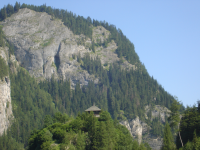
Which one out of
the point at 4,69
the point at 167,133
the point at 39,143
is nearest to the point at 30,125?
the point at 4,69

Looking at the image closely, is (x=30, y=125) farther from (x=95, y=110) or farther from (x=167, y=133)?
(x=167, y=133)

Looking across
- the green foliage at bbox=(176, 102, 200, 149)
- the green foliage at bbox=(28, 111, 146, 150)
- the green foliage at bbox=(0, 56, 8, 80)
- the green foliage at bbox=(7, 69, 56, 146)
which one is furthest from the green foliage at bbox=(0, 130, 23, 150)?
the green foliage at bbox=(176, 102, 200, 149)

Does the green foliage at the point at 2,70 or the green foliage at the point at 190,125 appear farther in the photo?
the green foliage at the point at 2,70

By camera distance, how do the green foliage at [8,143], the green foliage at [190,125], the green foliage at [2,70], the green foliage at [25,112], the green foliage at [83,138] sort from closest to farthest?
the green foliage at [83,138] < the green foliage at [190,125] < the green foliage at [8,143] < the green foliage at [25,112] < the green foliage at [2,70]

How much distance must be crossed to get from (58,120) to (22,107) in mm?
84287

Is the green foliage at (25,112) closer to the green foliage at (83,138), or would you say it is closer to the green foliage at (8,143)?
the green foliage at (8,143)

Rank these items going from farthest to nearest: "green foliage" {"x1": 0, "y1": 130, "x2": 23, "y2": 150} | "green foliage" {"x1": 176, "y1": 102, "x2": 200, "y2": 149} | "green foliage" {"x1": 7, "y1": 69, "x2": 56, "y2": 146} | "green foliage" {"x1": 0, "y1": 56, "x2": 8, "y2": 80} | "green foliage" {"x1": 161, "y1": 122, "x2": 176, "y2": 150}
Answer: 1. "green foliage" {"x1": 0, "y1": 56, "x2": 8, "y2": 80}
2. "green foliage" {"x1": 7, "y1": 69, "x2": 56, "y2": 146}
3. "green foliage" {"x1": 0, "y1": 130, "x2": 23, "y2": 150}
4. "green foliage" {"x1": 176, "y1": 102, "x2": 200, "y2": 149}
5. "green foliage" {"x1": 161, "y1": 122, "x2": 176, "y2": 150}

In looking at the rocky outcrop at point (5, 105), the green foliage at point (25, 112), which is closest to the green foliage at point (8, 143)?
the green foliage at point (25, 112)

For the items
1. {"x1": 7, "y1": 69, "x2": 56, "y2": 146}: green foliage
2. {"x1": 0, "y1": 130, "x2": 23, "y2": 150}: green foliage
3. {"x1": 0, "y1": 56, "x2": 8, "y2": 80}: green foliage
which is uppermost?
{"x1": 0, "y1": 56, "x2": 8, "y2": 80}: green foliage

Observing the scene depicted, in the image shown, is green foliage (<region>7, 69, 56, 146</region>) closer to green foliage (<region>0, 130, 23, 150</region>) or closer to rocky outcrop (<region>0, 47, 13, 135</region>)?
rocky outcrop (<region>0, 47, 13, 135</region>)

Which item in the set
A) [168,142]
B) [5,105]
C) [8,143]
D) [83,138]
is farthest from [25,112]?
[168,142]

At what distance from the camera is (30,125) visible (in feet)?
588

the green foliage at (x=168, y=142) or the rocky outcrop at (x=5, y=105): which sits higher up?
the rocky outcrop at (x=5, y=105)

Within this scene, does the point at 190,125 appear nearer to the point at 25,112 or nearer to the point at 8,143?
the point at 8,143
